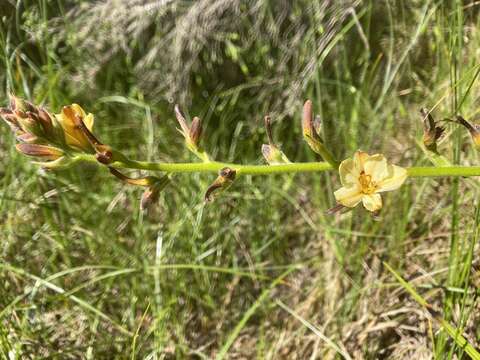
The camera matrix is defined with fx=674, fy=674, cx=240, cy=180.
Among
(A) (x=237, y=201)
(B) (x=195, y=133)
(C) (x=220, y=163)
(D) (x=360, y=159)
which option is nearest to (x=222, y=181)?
(C) (x=220, y=163)

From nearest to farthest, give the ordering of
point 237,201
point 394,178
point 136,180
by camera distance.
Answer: point 394,178
point 136,180
point 237,201

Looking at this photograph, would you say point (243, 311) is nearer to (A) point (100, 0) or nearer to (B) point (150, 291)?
(B) point (150, 291)

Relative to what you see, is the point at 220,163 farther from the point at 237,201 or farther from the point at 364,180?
the point at 237,201

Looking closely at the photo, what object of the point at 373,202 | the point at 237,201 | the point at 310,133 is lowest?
the point at 237,201

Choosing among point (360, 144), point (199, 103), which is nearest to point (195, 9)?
point (199, 103)

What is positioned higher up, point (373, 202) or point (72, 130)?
point (72, 130)
